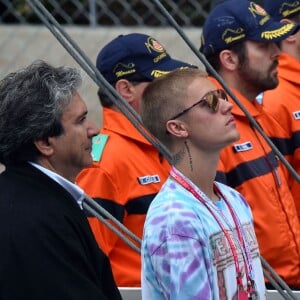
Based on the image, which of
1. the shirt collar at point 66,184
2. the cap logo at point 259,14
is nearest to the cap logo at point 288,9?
the cap logo at point 259,14

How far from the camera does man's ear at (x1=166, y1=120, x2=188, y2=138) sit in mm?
→ 3328

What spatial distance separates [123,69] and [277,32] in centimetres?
73

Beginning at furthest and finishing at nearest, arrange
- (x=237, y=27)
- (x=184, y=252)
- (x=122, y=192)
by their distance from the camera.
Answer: (x=237, y=27), (x=122, y=192), (x=184, y=252)

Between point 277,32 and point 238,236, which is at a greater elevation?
point 238,236

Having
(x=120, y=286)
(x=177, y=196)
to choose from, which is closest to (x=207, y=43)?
(x=120, y=286)

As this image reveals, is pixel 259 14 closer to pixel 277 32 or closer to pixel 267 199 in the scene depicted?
pixel 277 32

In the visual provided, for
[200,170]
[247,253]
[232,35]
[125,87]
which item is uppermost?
[200,170]

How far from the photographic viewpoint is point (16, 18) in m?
6.55

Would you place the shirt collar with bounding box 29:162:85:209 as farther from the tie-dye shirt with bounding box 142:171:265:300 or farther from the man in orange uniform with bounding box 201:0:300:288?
the man in orange uniform with bounding box 201:0:300:288

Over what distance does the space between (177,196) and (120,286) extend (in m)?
0.91

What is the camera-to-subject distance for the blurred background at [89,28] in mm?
6422

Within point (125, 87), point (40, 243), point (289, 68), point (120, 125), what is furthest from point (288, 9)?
point (40, 243)

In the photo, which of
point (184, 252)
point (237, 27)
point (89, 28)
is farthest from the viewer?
point (89, 28)

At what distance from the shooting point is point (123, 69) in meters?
4.39
